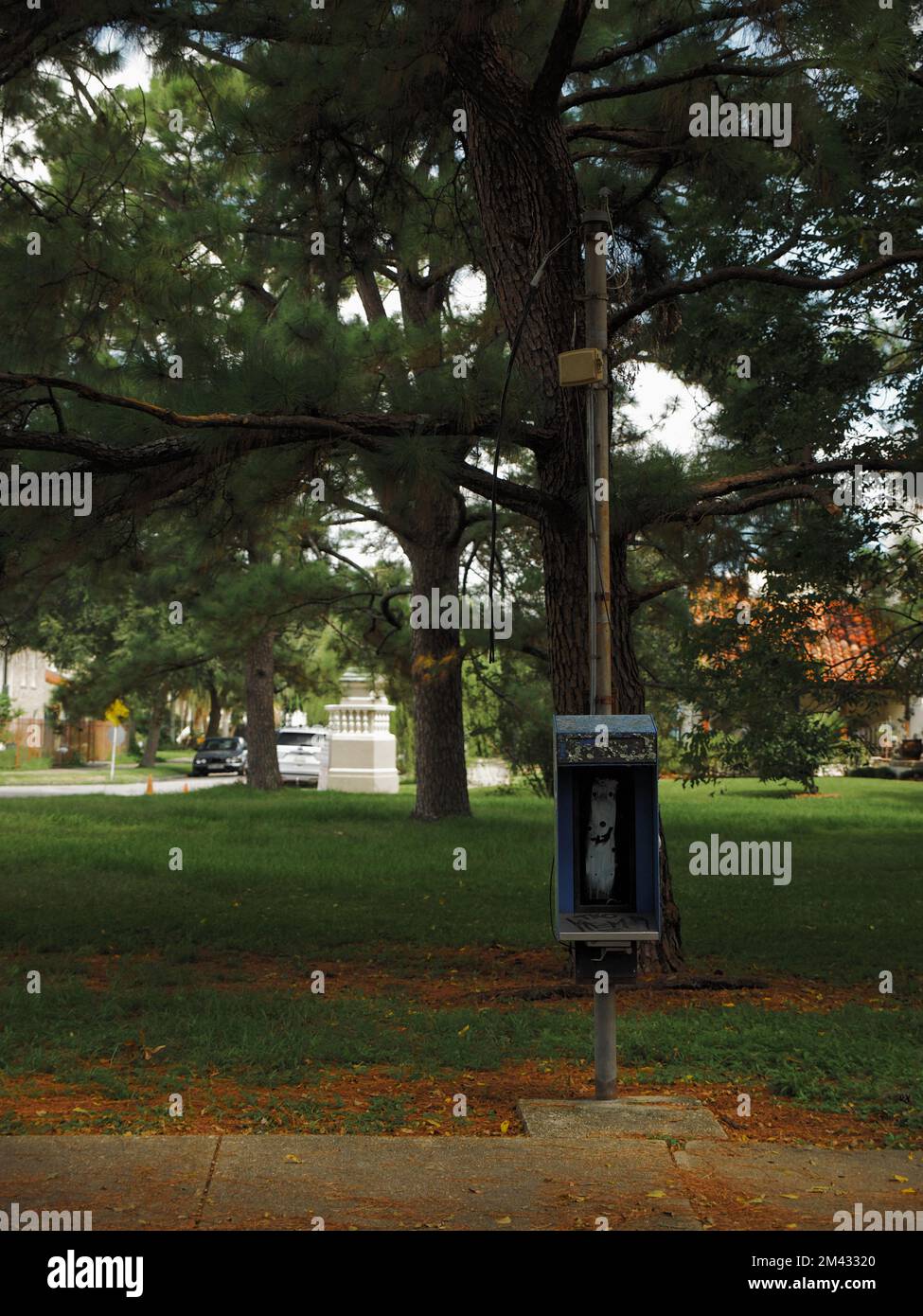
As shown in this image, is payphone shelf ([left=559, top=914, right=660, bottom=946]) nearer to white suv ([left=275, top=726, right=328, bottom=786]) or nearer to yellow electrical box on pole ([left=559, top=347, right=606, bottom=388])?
yellow electrical box on pole ([left=559, top=347, right=606, bottom=388])

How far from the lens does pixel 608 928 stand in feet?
21.6

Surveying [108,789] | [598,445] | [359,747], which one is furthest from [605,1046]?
[108,789]

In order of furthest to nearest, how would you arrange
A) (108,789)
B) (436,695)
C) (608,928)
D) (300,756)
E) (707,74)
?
1. (300,756)
2. (108,789)
3. (436,695)
4. (707,74)
5. (608,928)

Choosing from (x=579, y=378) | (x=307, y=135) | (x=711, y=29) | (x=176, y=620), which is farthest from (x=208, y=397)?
(x=176, y=620)

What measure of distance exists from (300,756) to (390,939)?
28.3 meters

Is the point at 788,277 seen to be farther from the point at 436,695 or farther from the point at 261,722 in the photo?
the point at 261,722

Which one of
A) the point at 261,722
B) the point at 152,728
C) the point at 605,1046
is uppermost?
the point at 261,722

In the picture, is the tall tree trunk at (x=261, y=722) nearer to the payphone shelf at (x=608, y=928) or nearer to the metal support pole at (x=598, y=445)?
the metal support pole at (x=598, y=445)

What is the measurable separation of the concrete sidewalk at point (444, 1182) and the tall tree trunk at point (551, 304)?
363 centimetres

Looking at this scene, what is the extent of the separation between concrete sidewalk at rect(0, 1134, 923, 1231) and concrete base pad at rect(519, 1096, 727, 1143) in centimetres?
11

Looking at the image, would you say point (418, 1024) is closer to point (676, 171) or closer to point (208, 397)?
point (208, 397)

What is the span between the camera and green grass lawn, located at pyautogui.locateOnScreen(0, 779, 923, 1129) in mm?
7395

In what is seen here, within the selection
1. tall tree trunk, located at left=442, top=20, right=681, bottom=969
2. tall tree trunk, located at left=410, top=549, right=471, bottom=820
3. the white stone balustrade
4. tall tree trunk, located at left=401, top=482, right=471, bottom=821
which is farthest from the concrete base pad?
the white stone balustrade

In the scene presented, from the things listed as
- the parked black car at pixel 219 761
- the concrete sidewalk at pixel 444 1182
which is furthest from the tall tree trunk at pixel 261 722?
the concrete sidewalk at pixel 444 1182
